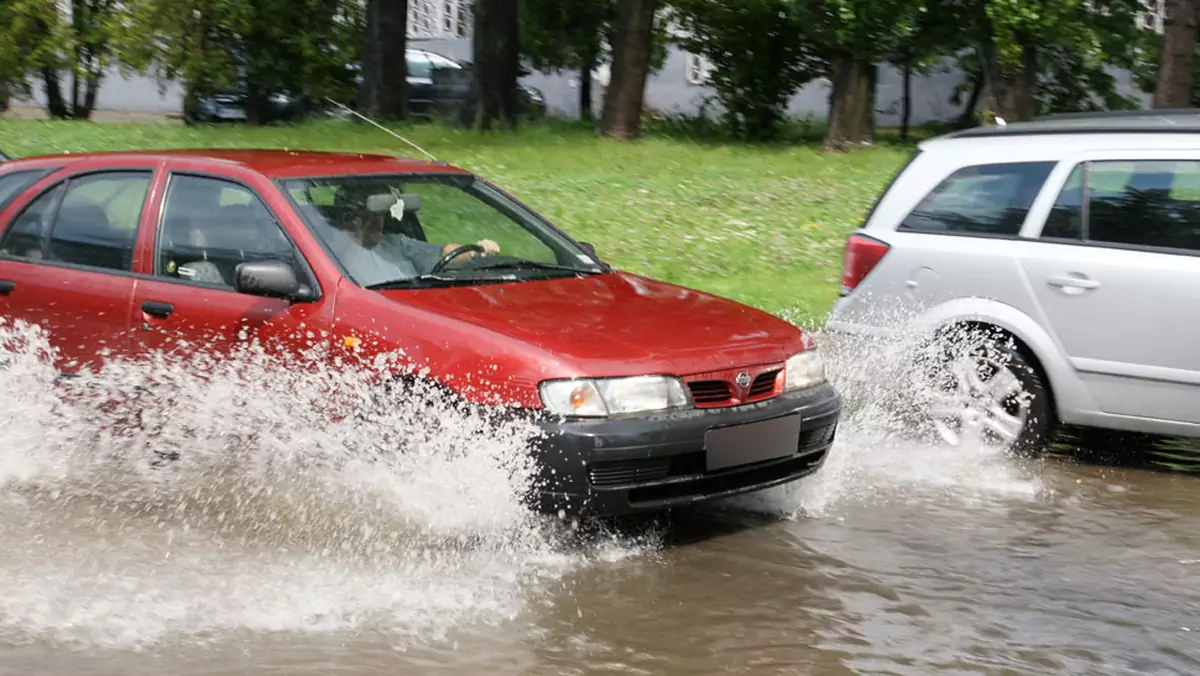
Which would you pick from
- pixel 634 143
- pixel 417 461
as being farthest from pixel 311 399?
pixel 634 143

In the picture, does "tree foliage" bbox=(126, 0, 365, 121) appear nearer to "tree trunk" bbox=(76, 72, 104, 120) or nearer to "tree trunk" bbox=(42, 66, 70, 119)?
"tree trunk" bbox=(76, 72, 104, 120)

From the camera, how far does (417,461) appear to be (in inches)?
225

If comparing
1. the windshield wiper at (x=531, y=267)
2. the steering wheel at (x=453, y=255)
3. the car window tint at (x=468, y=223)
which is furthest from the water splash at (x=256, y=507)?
the car window tint at (x=468, y=223)

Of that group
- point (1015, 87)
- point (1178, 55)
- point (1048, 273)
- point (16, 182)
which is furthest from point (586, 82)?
point (1048, 273)

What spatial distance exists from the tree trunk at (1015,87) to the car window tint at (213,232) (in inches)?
630

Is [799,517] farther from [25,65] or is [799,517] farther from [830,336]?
[25,65]

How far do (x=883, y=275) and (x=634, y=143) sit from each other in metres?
13.5

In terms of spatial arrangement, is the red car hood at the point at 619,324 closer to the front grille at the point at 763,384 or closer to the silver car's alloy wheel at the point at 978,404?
the front grille at the point at 763,384

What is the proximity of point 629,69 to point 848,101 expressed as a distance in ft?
10.0

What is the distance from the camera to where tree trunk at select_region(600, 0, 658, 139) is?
2162 centimetres

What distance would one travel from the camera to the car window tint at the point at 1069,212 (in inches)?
297

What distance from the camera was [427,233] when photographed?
6.85 metres

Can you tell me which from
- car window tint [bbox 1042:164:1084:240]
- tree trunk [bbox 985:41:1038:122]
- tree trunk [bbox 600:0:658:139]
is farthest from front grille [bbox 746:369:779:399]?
tree trunk [bbox 600:0:658:139]

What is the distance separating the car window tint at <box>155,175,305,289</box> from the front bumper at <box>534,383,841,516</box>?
1644 millimetres
